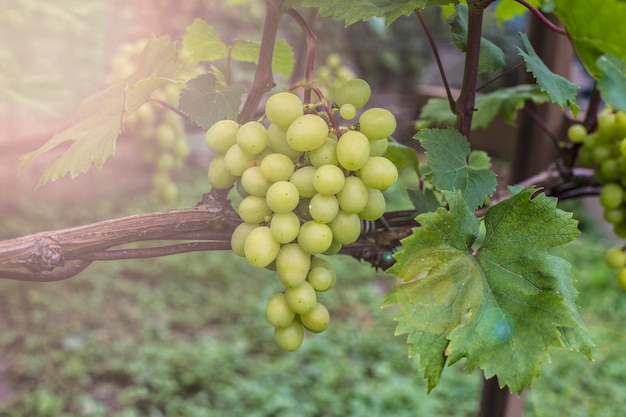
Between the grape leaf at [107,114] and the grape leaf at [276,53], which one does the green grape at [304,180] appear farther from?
the grape leaf at [276,53]

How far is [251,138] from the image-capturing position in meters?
0.52

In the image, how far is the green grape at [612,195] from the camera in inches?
35.0

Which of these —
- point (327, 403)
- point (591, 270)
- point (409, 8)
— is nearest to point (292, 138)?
point (409, 8)

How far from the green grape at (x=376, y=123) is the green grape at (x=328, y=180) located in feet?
0.16

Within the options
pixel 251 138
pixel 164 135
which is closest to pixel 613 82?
pixel 251 138

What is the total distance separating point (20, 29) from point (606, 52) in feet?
6.86

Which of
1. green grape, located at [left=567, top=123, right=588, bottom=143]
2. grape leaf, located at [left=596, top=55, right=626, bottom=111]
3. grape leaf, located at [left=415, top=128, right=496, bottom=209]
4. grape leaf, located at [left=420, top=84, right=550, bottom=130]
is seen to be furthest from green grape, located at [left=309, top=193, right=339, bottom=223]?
green grape, located at [left=567, top=123, right=588, bottom=143]

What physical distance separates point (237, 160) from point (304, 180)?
0.20ft

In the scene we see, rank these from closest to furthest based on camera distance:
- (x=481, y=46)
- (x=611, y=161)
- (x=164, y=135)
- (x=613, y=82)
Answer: (x=613, y=82) → (x=481, y=46) → (x=611, y=161) → (x=164, y=135)

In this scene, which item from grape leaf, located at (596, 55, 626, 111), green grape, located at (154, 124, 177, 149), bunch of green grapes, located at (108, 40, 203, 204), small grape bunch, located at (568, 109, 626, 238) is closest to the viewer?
grape leaf, located at (596, 55, 626, 111)

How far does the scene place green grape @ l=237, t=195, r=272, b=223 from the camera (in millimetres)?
532

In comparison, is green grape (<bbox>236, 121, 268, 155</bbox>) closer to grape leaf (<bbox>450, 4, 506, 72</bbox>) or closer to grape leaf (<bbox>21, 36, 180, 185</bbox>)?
grape leaf (<bbox>21, 36, 180, 185</bbox>)

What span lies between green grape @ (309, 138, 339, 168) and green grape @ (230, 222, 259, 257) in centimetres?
8

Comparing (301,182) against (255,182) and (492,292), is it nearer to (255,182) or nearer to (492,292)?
(255,182)
